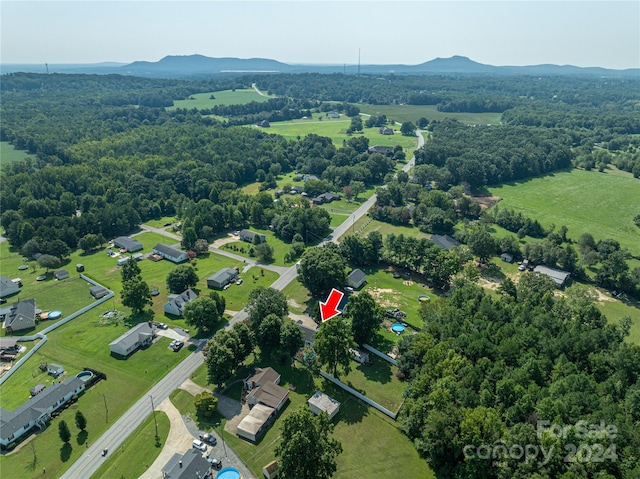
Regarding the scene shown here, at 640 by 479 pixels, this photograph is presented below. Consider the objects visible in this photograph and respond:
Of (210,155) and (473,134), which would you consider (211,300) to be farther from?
(473,134)

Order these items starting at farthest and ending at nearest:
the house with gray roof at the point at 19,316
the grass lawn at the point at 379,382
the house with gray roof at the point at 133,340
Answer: the house with gray roof at the point at 19,316, the house with gray roof at the point at 133,340, the grass lawn at the point at 379,382

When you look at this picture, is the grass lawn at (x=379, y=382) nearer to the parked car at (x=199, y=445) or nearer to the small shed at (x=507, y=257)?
the parked car at (x=199, y=445)

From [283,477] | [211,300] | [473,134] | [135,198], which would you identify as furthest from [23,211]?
[473,134]

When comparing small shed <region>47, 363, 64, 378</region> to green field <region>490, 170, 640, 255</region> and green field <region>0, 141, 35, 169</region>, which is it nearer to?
green field <region>490, 170, 640, 255</region>

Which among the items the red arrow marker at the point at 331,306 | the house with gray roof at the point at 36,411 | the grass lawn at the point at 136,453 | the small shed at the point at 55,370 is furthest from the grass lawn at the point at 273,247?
the house with gray roof at the point at 36,411

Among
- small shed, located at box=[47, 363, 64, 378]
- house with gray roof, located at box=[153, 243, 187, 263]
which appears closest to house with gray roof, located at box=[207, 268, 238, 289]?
house with gray roof, located at box=[153, 243, 187, 263]

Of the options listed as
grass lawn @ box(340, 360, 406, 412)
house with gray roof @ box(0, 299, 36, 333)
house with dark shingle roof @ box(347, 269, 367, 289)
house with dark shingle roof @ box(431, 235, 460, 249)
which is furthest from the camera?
house with dark shingle roof @ box(431, 235, 460, 249)
